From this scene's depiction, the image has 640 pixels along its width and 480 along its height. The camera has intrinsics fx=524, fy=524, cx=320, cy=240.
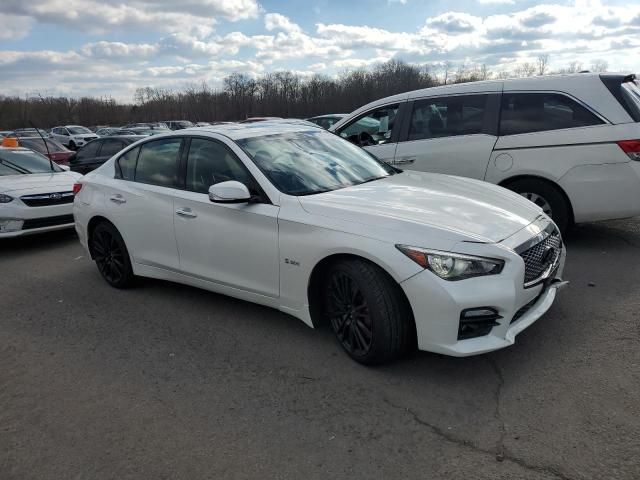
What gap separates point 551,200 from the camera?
19.0 feet

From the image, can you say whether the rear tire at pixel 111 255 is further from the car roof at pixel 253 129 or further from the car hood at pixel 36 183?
the car hood at pixel 36 183

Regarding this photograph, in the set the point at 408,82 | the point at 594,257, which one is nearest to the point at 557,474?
the point at 594,257

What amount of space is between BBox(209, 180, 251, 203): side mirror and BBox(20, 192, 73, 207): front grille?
487cm

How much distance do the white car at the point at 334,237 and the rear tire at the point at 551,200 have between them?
1.71 metres

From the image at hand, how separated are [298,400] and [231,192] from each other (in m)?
1.56

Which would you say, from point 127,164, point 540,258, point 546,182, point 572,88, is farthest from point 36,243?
point 572,88

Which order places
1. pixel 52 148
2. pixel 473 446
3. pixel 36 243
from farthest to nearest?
1. pixel 52 148
2. pixel 36 243
3. pixel 473 446

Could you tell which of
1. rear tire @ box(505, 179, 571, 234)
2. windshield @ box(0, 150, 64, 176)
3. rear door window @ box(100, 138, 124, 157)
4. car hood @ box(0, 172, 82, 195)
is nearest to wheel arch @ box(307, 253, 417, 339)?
rear tire @ box(505, 179, 571, 234)

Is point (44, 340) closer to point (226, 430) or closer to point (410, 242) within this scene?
point (226, 430)

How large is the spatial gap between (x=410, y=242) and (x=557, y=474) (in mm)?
1425

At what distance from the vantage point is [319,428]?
9.64 ft

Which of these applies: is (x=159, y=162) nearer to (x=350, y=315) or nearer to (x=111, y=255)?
(x=111, y=255)

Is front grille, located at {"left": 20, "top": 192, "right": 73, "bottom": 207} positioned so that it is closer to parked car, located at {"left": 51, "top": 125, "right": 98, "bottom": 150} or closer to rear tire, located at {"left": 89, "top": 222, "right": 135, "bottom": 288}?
rear tire, located at {"left": 89, "top": 222, "right": 135, "bottom": 288}

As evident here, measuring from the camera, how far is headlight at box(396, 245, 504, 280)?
3.10 metres
